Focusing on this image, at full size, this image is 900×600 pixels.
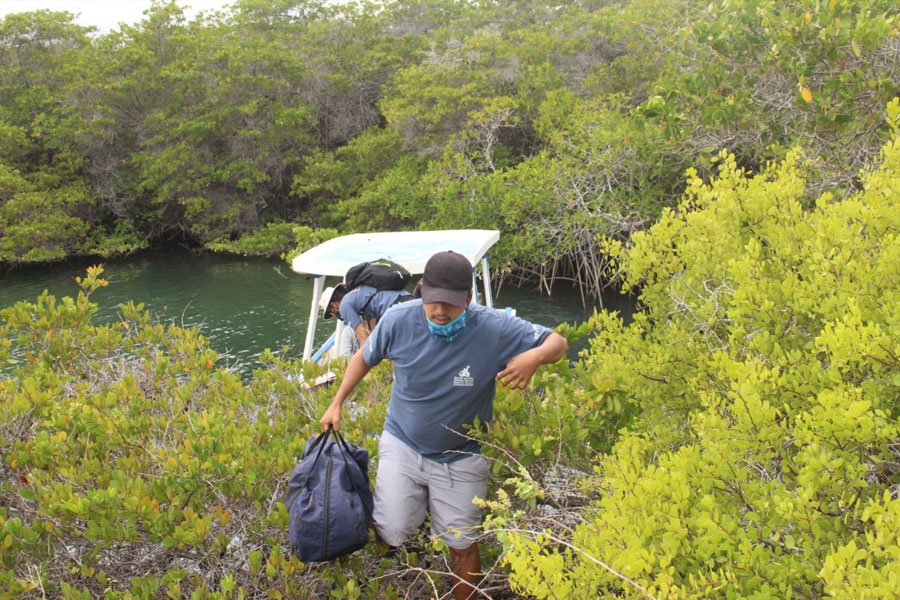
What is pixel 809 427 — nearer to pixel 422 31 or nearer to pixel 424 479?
pixel 424 479

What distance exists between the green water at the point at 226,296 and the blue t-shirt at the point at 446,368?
8474mm

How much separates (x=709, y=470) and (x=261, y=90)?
71.6 ft

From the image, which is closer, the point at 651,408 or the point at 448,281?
the point at 448,281

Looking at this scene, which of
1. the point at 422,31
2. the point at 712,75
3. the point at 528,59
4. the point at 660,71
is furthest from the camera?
the point at 422,31

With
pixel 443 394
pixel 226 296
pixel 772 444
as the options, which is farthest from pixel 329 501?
pixel 226 296

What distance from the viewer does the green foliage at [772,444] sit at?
1946 millimetres

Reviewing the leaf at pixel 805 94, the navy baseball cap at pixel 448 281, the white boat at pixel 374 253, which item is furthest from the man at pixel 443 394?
the leaf at pixel 805 94

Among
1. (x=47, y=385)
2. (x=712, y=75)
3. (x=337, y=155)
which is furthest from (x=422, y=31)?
(x=47, y=385)

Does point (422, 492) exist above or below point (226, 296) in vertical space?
above

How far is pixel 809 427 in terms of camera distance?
2.23m

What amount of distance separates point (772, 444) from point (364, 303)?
339 cm

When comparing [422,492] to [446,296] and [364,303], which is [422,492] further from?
[364,303]

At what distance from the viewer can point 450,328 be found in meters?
3.18

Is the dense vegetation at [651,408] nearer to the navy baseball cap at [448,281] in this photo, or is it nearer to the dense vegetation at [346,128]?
the dense vegetation at [346,128]
